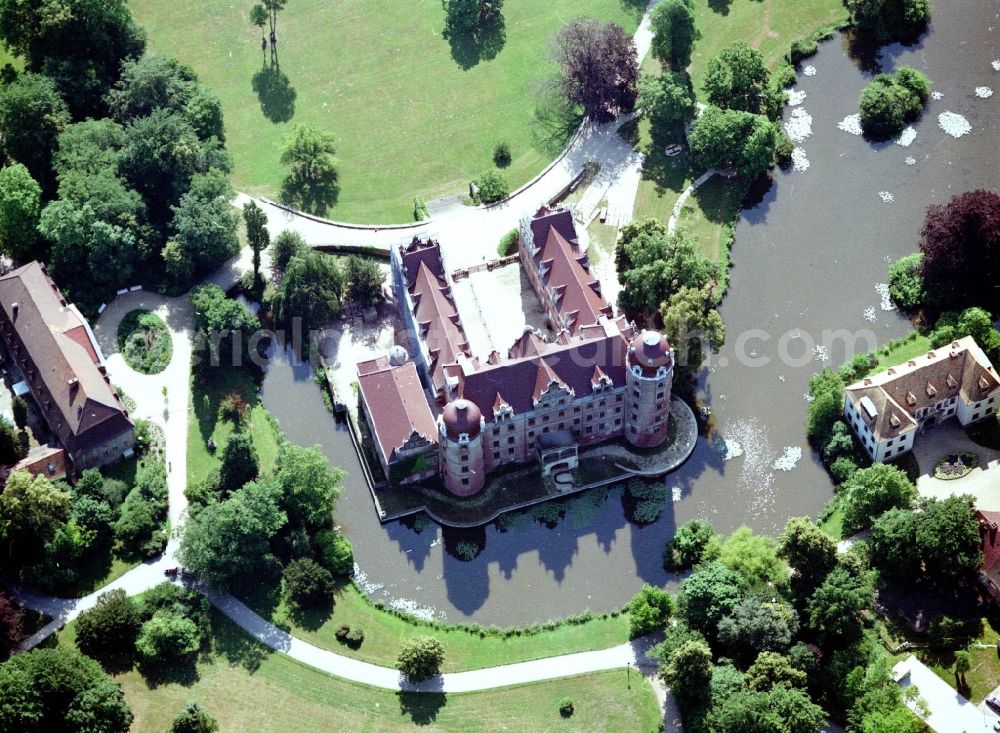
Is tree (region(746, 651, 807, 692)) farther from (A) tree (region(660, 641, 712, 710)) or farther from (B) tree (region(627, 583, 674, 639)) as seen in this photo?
(B) tree (region(627, 583, 674, 639))

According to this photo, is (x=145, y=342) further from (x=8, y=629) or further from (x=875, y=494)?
(x=875, y=494)

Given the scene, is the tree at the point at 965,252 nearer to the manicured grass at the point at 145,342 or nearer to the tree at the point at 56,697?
the manicured grass at the point at 145,342

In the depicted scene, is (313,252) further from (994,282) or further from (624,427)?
(994,282)

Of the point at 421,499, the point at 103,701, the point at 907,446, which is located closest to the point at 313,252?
the point at 421,499

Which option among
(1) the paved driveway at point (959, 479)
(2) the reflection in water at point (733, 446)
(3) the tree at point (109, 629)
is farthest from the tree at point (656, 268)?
(3) the tree at point (109, 629)

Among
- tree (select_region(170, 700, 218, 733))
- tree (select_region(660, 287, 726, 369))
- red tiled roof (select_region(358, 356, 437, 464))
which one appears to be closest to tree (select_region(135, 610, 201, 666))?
tree (select_region(170, 700, 218, 733))

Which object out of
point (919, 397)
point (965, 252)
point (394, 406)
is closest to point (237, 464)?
point (394, 406)
